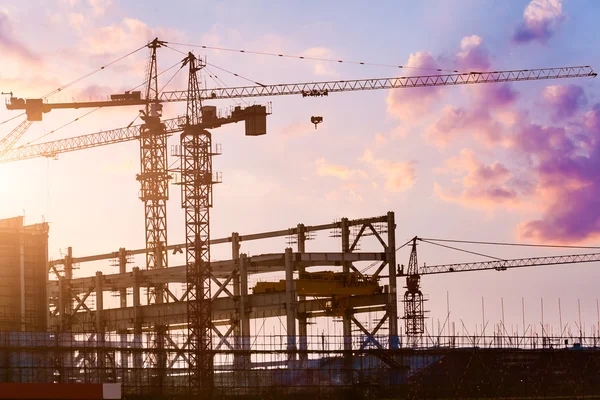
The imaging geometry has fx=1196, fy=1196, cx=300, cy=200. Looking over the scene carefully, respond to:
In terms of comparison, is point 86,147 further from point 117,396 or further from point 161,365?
point 117,396

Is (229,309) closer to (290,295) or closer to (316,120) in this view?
(290,295)

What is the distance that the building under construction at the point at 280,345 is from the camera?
338 ft

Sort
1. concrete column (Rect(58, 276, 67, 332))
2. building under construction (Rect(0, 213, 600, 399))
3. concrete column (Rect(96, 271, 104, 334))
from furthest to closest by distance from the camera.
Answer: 1. concrete column (Rect(58, 276, 67, 332))
2. concrete column (Rect(96, 271, 104, 334))
3. building under construction (Rect(0, 213, 600, 399))

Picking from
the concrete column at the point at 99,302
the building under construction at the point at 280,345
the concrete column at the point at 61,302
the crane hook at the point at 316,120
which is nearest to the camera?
the building under construction at the point at 280,345

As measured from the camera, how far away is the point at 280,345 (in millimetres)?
108938

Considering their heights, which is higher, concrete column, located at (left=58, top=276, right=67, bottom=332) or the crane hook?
the crane hook

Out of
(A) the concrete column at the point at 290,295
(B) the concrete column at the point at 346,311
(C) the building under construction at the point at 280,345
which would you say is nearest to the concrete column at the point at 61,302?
(C) the building under construction at the point at 280,345

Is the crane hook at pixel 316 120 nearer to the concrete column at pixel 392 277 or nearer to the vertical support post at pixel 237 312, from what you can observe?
the vertical support post at pixel 237 312

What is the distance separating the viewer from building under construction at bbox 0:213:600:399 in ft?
338

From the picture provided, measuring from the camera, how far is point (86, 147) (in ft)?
639

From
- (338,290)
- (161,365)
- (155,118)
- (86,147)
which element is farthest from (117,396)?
(86,147)

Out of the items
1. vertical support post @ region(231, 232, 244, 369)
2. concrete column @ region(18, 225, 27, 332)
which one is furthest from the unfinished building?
vertical support post @ region(231, 232, 244, 369)

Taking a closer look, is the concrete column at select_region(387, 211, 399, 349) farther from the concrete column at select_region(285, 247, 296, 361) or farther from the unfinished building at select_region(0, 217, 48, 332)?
the unfinished building at select_region(0, 217, 48, 332)

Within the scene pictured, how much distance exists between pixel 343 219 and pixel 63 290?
43654mm
